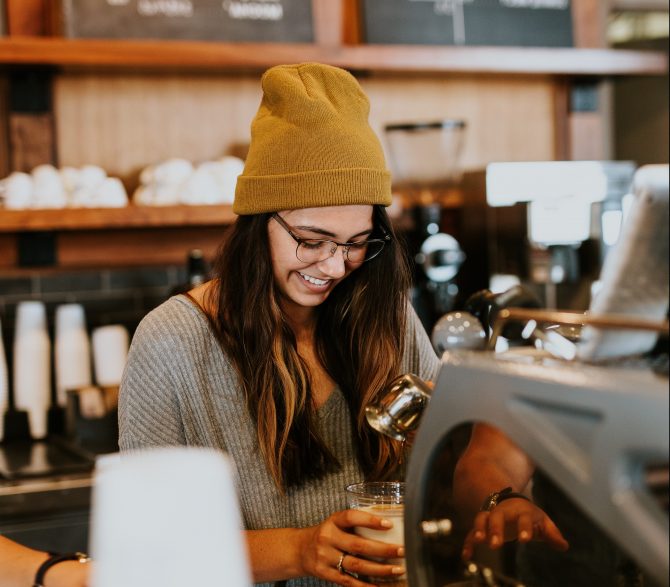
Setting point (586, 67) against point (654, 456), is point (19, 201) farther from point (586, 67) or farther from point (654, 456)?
point (654, 456)

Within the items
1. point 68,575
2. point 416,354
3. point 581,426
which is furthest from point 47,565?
point 416,354

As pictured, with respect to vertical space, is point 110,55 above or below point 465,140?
above

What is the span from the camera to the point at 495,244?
2.93 meters

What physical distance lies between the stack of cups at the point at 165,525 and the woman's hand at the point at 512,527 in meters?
0.38

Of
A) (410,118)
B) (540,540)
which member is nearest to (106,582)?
(540,540)

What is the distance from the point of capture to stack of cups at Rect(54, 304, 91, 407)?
2.71 m

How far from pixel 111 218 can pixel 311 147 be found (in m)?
1.37

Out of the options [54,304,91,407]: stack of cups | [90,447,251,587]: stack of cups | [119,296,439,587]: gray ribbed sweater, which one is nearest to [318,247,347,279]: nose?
[119,296,439,587]: gray ribbed sweater

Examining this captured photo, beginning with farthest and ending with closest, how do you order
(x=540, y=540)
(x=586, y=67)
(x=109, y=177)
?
(x=586, y=67)
(x=109, y=177)
(x=540, y=540)

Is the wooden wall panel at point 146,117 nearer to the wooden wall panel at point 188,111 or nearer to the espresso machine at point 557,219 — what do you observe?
the wooden wall panel at point 188,111

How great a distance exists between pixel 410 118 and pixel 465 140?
0.23 metres

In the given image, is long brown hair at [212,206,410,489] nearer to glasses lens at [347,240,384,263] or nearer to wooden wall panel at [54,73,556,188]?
glasses lens at [347,240,384,263]

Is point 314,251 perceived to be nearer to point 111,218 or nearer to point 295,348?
point 295,348

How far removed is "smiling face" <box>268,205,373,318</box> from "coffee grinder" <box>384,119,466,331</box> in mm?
1345
